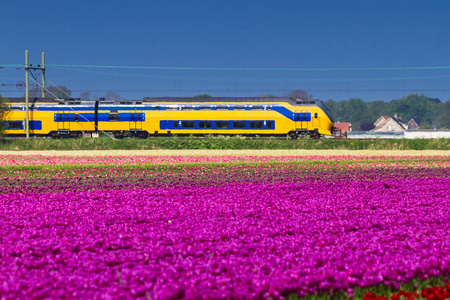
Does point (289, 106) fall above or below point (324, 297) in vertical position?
above

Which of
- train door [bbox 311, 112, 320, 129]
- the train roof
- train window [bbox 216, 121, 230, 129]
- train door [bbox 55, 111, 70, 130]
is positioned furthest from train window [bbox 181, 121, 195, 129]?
train door [bbox 55, 111, 70, 130]

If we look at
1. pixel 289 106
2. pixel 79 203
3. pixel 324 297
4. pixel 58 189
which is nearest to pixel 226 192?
pixel 79 203

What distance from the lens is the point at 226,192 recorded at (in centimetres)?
1520

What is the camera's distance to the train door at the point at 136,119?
4800cm

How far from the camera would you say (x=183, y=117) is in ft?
156

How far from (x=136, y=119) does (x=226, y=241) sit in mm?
40825

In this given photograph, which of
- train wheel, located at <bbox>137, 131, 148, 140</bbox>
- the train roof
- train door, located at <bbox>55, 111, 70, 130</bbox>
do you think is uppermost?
the train roof

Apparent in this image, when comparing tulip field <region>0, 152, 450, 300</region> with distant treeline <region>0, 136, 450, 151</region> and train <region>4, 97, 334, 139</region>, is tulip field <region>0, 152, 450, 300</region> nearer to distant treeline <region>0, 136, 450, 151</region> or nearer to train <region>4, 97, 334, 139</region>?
distant treeline <region>0, 136, 450, 151</region>

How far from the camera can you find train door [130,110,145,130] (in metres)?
48.0

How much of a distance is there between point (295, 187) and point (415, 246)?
8168 millimetres

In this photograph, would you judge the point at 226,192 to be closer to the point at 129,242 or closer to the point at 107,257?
the point at 129,242

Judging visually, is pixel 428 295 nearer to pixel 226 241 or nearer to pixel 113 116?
pixel 226 241

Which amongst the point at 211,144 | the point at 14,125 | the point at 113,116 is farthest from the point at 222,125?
the point at 14,125

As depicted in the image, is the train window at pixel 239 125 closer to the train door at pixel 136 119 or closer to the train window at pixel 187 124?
the train window at pixel 187 124
